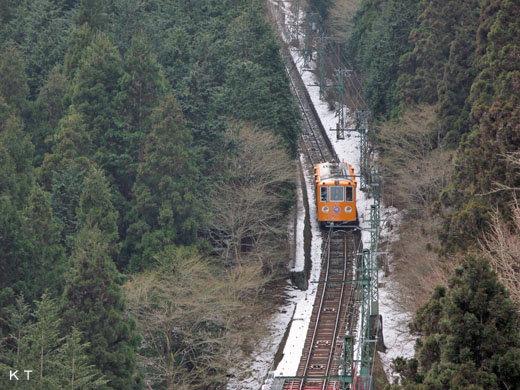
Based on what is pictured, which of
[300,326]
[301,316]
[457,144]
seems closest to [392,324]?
[300,326]

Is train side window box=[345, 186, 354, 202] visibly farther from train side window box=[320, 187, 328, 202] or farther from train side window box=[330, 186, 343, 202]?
train side window box=[320, 187, 328, 202]

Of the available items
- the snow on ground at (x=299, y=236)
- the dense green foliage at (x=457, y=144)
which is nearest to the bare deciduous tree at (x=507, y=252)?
the dense green foliage at (x=457, y=144)

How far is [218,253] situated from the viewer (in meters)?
42.9

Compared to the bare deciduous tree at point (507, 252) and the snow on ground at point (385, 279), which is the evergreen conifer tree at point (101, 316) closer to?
the snow on ground at point (385, 279)

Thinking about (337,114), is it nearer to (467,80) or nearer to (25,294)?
(467,80)

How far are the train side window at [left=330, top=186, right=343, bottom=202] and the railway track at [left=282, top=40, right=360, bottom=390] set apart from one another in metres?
1.95

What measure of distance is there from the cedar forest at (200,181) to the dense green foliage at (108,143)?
0.10 m

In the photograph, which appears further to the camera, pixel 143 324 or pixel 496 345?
pixel 143 324

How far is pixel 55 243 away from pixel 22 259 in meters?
1.92

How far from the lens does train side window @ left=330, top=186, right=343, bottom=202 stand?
4391cm

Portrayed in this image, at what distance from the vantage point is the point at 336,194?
4403cm

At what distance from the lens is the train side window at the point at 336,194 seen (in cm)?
4391

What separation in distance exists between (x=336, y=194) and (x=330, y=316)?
7681 millimetres

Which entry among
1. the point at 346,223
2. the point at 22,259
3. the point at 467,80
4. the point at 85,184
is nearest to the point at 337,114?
the point at 346,223
